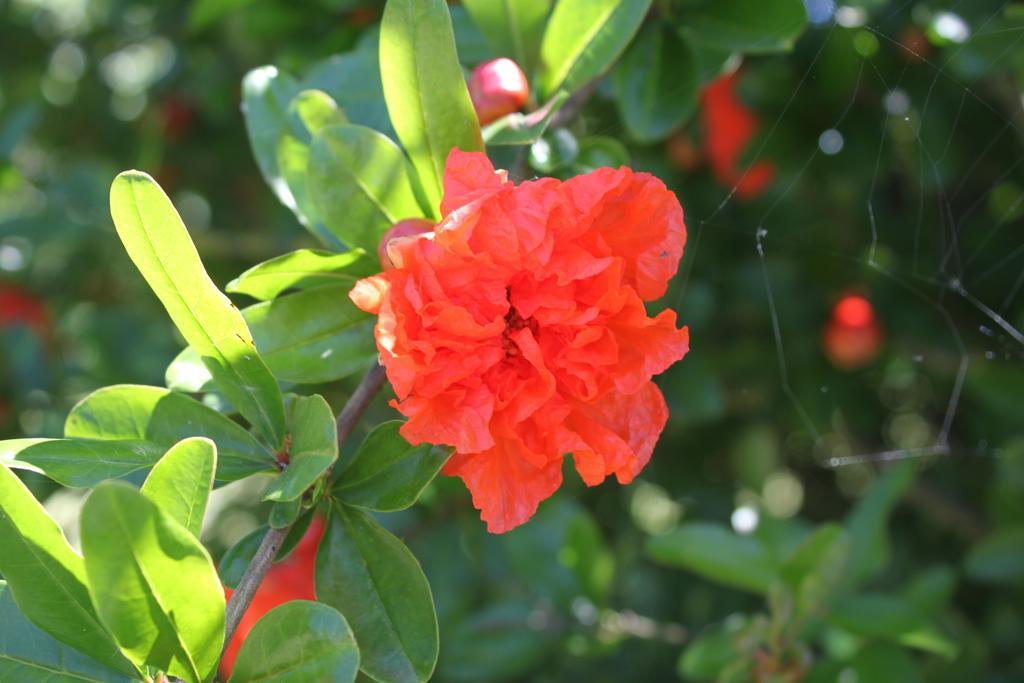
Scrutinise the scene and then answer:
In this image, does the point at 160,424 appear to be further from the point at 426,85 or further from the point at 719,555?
the point at 719,555

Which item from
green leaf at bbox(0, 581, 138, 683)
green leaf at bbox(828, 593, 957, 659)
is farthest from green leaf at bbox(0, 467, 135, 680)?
green leaf at bbox(828, 593, 957, 659)

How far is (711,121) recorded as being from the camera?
1934mm

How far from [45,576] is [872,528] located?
1264 millimetres

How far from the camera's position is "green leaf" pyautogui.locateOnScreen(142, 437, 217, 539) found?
0.77m

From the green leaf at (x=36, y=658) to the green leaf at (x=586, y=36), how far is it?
718mm

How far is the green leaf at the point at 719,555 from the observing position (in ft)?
5.13

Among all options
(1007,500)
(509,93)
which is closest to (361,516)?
(509,93)

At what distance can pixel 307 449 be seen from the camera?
2.73 feet

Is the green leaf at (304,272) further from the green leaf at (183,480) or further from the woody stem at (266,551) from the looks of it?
the green leaf at (183,480)

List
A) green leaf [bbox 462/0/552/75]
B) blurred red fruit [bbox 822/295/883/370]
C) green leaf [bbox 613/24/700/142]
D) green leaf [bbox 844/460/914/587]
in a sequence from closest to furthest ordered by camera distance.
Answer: green leaf [bbox 462/0/552/75], green leaf [bbox 613/24/700/142], green leaf [bbox 844/460/914/587], blurred red fruit [bbox 822/295/883/370]

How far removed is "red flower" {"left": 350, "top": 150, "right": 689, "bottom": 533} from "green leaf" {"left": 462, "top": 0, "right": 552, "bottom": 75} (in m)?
0.37

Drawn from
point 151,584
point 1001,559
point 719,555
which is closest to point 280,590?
point 719,555

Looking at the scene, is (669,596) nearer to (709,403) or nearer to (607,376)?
(709,403)

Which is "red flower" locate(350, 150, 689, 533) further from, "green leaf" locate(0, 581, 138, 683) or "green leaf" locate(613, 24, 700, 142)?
"green leaf" locate(613, 24, 700, 142)
